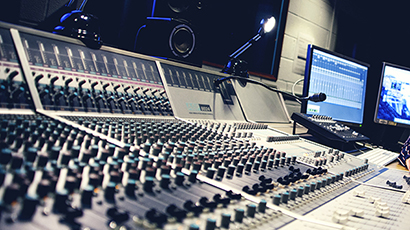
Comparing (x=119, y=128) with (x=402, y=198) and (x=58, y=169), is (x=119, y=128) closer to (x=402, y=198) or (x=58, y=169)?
(x=58, y=169)

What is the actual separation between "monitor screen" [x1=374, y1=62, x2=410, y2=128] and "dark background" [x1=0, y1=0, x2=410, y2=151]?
0.24 m

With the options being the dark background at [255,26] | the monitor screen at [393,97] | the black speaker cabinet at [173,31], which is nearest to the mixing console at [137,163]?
the black speaker cabinet at [173,31]

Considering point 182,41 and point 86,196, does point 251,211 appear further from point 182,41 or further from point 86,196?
point 182,41

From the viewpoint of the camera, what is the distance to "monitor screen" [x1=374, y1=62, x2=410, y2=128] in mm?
2723

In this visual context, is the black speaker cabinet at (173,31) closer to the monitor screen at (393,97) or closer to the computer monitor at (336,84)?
the computer monitor at (336,84)

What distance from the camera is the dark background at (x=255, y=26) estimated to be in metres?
1.54

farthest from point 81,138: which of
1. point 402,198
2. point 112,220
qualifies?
point 402,198

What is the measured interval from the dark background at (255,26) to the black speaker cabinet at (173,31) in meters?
0.06

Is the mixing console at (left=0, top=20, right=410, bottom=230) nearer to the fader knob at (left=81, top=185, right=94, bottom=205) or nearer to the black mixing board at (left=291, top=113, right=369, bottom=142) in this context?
the fader knob at (left=81, top=185, right=94, bottom=205)

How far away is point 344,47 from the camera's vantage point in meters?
4.67

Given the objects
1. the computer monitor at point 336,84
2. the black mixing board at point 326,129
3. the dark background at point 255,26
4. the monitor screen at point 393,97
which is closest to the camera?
the dark background at point 255,26

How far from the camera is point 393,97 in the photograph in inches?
109

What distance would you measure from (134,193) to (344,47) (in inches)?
195

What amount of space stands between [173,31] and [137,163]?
1.16 meters
